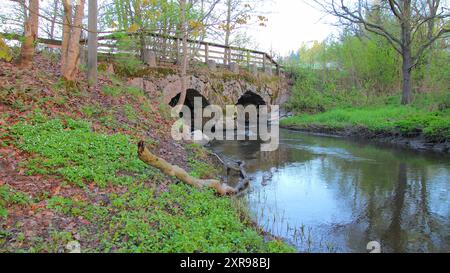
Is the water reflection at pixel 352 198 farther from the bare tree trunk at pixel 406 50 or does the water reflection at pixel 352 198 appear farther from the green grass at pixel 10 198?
the bare tree trunk at pixel 406 50

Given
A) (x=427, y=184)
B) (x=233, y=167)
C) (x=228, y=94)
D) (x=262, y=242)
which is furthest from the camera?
(x=228, y=94)

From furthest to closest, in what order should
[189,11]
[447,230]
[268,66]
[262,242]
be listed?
[268,66]
[189,11]
[447,230]
[262,242]

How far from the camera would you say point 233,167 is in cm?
1046

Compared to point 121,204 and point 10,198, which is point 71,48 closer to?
point 10,198

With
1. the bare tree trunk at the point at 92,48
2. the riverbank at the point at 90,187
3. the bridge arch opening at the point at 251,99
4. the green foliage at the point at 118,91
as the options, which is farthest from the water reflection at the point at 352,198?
the bridge arch opening at the point at 251,99

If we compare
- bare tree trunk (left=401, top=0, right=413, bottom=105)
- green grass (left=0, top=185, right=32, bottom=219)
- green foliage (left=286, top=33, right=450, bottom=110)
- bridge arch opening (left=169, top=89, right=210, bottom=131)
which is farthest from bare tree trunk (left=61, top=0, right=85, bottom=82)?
green foliage (left=286, top=33, right=450, bottom=110)

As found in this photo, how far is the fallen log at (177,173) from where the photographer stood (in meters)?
5.70

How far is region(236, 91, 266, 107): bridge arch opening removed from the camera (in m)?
23.8

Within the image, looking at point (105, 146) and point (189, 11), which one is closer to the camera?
point (105, 146)

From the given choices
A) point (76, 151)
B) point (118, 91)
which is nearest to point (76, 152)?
point (76, 151)

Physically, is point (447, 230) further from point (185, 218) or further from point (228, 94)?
point (228, 94)

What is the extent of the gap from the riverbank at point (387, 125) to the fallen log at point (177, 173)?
1151 centimetres

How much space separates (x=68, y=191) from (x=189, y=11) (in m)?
11.0
